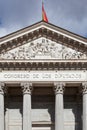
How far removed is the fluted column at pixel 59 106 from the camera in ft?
118

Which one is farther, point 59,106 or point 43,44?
point 43,44

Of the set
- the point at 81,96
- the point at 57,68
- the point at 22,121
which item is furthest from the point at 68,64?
the point at 22,121

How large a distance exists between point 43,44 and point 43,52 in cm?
76

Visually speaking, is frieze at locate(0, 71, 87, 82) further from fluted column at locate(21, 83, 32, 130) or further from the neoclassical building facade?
fluted column at locate(21, 83, 32, 130)

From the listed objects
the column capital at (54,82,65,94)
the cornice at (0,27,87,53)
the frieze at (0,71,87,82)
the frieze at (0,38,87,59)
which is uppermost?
the cornice at (0,27,87,53)

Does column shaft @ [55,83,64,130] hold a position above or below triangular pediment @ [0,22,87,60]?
below

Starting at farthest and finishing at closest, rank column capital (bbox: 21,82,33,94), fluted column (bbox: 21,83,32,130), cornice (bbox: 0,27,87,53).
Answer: cornice (bbox: 0,27,87,53), column capital (bbox: 21,82,33,94), fluted column (bbox: 21,83,32,130)

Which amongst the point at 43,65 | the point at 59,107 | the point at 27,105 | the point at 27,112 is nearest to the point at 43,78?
the point at 43,65

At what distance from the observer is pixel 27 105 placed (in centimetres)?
3631

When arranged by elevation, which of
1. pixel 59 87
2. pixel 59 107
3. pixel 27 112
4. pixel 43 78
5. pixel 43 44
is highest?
pixel 43 44

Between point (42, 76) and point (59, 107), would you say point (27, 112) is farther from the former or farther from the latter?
point (42, 76)

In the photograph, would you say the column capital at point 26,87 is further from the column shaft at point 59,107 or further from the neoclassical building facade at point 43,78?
the column shaft at point 59,107

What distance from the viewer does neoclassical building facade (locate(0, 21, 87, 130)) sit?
36.6 metres

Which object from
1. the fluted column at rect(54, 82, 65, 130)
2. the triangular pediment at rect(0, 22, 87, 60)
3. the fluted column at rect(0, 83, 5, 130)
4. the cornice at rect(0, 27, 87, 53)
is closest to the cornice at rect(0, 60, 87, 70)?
the triangular pediment at rect(0, 22, 87, 60)
